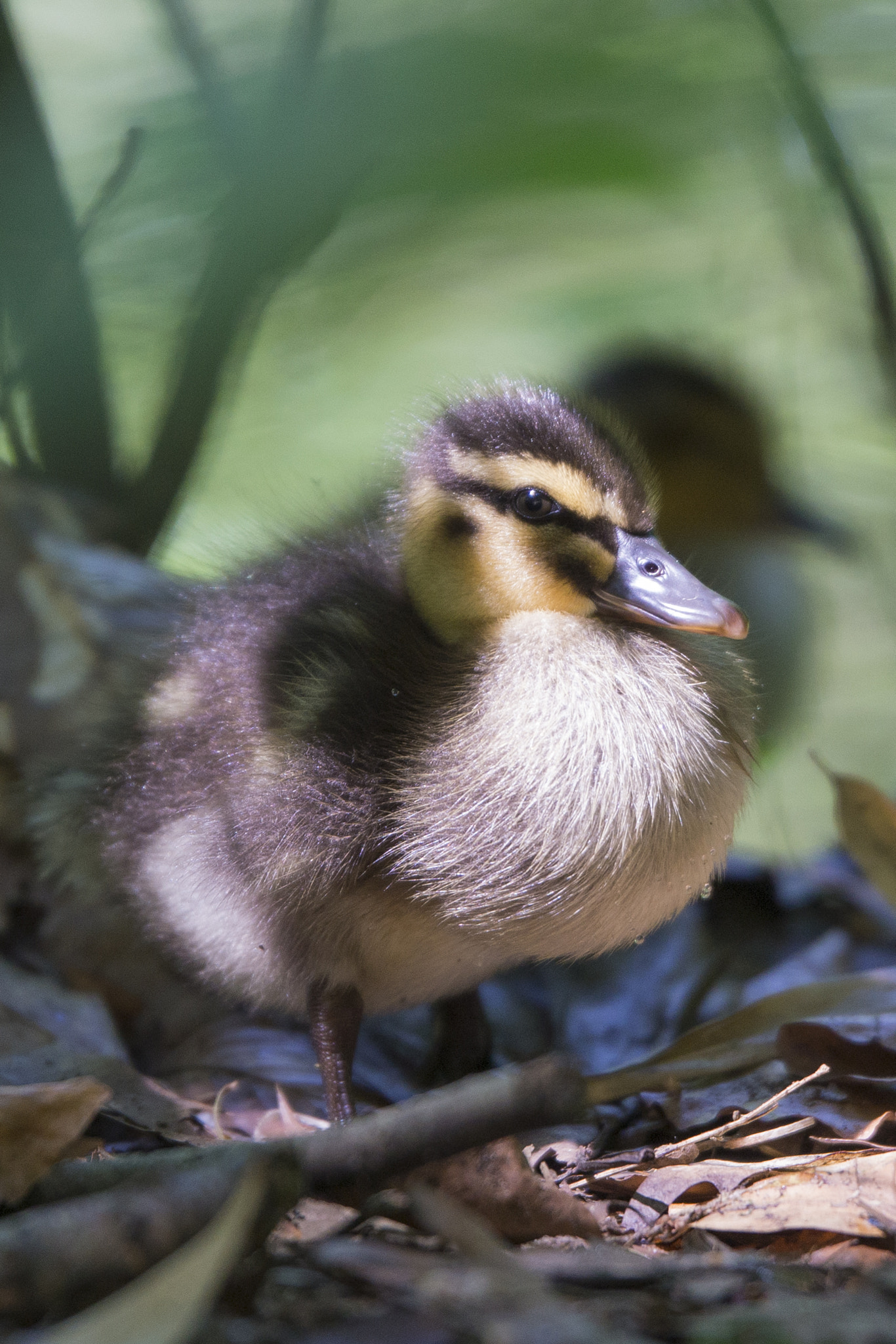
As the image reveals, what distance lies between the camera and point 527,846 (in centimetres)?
149

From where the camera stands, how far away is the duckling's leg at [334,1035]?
5.56 feet

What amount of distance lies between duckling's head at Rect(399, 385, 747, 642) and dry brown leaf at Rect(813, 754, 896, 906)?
65 centimetres

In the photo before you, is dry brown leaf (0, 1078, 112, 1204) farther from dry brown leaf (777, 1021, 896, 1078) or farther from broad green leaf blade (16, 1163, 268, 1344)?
dry brown leaf (777, 1021, 896, 1078)

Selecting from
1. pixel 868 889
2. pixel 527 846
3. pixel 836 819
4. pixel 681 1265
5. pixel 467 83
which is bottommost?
pixel 868 889

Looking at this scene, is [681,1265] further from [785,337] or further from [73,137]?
[785,337]

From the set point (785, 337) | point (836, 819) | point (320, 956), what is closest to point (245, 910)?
point (320, 956)

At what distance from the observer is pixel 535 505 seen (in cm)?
158

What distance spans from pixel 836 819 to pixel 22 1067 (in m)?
1.36

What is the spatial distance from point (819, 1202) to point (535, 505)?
877 millimetres

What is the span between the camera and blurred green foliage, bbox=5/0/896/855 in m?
0.81

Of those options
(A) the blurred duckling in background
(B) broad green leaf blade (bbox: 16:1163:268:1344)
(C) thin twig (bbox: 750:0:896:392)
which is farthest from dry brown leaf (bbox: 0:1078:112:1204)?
(A) the blurred duckling in background

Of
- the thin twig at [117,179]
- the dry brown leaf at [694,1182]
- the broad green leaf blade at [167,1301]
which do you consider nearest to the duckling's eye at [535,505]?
the thin twig at [117,179]

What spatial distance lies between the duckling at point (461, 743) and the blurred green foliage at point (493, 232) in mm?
282

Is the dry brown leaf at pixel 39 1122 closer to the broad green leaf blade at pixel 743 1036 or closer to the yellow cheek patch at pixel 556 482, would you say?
the broad green leaf blade at pixel 743 1036
